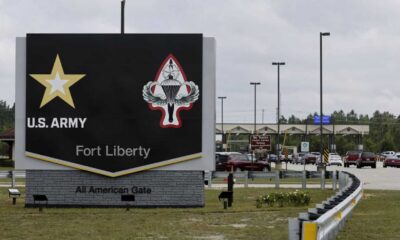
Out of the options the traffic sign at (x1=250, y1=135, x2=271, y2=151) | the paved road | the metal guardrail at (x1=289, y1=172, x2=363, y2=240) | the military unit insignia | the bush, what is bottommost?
the paved road

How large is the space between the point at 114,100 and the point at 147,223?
19.1 ft

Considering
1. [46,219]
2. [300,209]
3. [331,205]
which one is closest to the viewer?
[331,205]

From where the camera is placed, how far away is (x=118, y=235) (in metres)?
15.3

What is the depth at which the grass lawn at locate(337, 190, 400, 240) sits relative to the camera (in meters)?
15.1

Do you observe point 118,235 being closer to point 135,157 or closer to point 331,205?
point 331,205

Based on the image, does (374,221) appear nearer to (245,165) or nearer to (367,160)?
(245,165)

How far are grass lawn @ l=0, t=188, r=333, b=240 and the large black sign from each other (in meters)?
1.64

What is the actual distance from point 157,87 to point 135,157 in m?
2.08

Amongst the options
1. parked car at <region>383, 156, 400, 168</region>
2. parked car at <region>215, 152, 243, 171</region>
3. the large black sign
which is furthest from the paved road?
parked car at <region>383, 156, 400, 168</region>

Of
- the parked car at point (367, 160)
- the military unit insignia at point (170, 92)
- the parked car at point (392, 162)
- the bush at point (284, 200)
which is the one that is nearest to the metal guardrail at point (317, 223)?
the bush at point (284, 200)

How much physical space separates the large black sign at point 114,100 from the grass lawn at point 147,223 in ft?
5.37

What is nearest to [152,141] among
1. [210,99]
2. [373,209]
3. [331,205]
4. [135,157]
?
[135,157]

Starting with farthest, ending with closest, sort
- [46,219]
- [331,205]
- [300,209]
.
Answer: [300,209], [46,219], [331,205]

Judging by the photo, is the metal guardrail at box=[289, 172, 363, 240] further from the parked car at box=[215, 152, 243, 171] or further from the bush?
the parked car at box=[215, 152, 243, 171]
